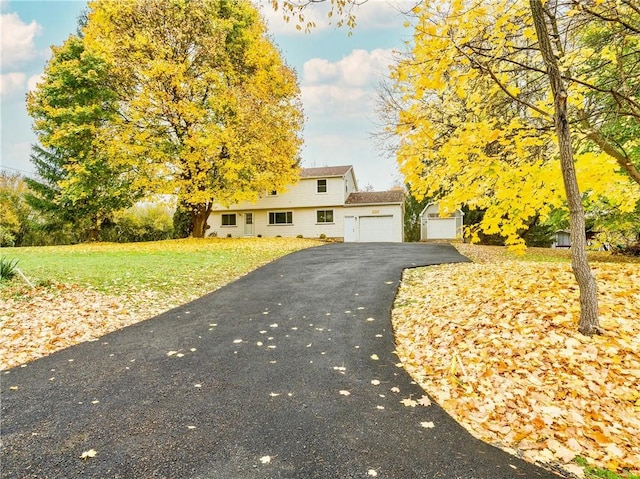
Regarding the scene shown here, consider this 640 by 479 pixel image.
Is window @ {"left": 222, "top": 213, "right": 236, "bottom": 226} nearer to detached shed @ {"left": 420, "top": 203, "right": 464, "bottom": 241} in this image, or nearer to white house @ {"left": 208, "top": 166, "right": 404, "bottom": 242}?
white house @ {"left": 208, "top": 166, "right": 404, "bottom": 242}

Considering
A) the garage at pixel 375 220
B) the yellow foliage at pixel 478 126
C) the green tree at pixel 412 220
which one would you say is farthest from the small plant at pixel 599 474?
the green tree at pixel 412 220

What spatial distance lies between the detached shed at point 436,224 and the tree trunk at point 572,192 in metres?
23.9

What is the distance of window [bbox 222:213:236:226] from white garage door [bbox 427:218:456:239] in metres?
17.2

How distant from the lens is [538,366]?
13.2ft

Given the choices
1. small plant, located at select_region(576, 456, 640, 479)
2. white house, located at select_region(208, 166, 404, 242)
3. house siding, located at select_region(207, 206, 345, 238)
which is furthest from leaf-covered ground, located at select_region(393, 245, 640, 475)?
house siding, located at select_region(207, 206, 345, 238)

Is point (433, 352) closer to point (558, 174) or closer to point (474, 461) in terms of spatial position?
point (474, 461)

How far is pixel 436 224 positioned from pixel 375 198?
5717mm

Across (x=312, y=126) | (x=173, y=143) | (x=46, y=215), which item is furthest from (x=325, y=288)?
(x=46, y=215)

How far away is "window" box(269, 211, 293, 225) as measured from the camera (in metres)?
29.0

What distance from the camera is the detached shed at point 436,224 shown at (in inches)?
1102

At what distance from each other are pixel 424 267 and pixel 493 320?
19.0 feet

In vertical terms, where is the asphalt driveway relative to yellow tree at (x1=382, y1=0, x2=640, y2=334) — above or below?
below

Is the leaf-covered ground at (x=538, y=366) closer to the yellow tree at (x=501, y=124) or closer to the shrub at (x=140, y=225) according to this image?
the yellow tree at (x=501, y=124)

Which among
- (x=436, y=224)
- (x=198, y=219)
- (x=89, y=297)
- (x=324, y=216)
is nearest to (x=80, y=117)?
(x=198, y=219)
